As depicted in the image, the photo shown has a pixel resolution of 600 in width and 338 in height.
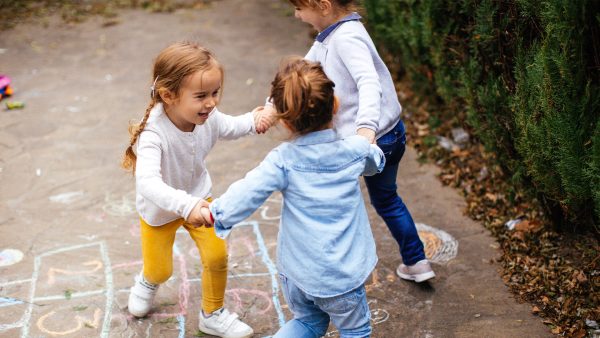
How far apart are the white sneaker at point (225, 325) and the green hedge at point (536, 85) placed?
1.69 m

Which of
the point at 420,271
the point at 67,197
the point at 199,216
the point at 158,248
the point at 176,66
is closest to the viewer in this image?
the point at 199,216

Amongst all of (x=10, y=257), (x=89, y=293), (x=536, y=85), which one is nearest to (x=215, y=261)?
(x=89, y=293)

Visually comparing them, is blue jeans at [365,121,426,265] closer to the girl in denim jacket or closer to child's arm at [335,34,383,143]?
the girl in denim jacket

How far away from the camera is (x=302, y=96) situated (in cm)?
238

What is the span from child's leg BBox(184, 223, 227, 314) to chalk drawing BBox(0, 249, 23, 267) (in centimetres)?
136

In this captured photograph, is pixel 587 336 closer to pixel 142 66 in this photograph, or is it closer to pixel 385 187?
pixel 385 187

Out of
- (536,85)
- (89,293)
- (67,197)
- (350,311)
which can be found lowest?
(67,197)

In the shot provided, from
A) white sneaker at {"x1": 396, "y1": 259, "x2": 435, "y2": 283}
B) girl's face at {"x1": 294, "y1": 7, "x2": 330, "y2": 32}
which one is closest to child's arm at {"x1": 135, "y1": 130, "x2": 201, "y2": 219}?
girl's face at {"x1": 294, "y1": 7, "x2": 330, "y2": 32}

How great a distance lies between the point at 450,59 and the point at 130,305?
2825 millimetres

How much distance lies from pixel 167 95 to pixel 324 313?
1116 millimetres

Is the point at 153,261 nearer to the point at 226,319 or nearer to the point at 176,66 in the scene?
the point at 226,319

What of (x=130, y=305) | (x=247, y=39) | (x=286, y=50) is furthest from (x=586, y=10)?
(x=247, y=39)

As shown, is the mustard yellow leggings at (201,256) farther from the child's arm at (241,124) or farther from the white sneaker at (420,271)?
the white sneaker at (420,271)

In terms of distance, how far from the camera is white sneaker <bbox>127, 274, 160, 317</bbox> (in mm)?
3377
